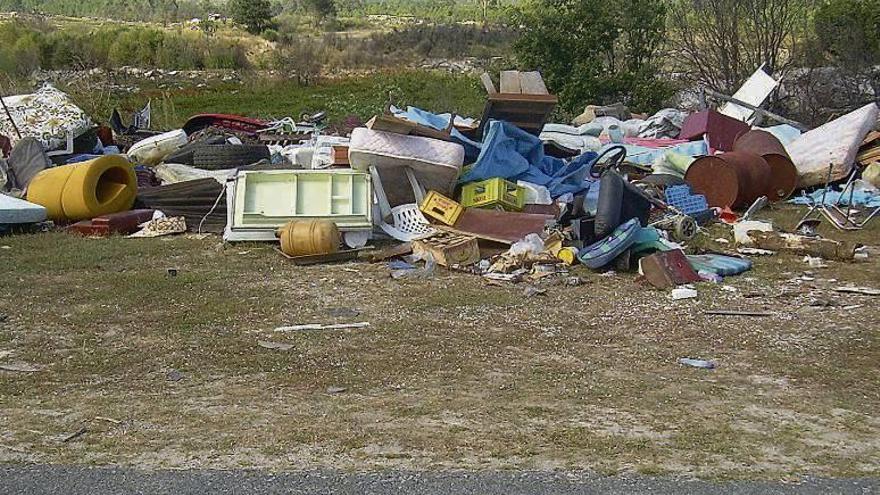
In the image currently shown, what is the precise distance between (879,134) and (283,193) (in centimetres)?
762

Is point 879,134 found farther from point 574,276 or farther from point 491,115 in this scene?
point 574,276

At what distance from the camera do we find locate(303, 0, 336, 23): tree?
53.2 metres

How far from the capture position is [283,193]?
8836 millimetres

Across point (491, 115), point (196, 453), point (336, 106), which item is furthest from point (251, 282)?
point (336, 106)

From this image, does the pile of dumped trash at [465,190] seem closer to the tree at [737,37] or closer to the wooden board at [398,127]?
the wooden board at [398,127]

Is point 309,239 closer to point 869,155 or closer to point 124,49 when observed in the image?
point 869,155

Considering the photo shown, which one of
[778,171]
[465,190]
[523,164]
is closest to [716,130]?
[778,171]

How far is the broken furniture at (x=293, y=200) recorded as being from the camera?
8.56 meters

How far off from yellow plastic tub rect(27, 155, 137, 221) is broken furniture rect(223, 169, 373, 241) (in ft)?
4.76

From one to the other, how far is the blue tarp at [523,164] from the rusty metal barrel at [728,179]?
121 cm

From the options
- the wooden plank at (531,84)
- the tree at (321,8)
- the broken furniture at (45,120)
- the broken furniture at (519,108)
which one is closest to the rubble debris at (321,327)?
the broken furniture at (519,108)

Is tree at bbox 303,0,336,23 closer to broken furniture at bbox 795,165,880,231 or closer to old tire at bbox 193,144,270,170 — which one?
old tire at bbox 193,144,270,170

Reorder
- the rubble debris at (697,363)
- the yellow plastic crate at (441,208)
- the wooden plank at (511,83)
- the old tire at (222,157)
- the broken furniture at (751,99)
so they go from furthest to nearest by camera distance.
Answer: the broken furniture at (751,99) < the wooden plank at (511,83) < the old tire at (222,157) < the yellow plastic crate at (441,208) < the rubble debris at (697,363)

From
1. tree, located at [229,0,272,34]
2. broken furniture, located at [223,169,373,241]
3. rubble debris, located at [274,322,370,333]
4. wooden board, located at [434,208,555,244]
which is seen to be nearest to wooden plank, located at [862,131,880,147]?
wooden board, located at [434,208,555,244]
